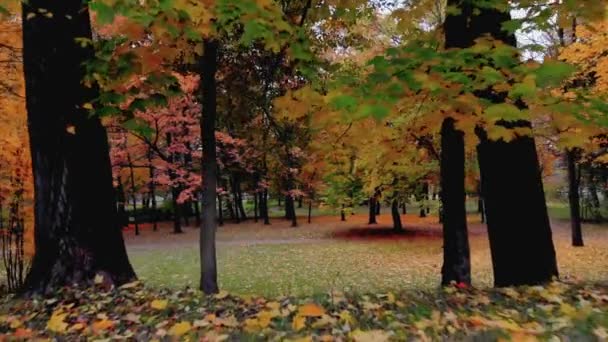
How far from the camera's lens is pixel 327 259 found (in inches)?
669

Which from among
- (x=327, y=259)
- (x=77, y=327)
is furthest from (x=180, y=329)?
(x=327, y=259)

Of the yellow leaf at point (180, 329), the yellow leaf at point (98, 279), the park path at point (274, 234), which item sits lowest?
the park path at point (274, 234)

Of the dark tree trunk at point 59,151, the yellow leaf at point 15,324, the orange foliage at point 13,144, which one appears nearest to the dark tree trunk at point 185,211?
the orange foliage at point 13,144

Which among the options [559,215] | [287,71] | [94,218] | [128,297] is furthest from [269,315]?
[559,215]

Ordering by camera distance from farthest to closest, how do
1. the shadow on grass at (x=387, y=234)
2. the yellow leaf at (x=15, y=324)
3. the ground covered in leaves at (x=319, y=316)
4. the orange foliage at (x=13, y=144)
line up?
the shadow on grass at (x=387, y=234) < the orange foliage at (x=13, y=144) < the yellow leaf at (x=15, y=324) < the ground covered in leaves at (x=319, y=316)

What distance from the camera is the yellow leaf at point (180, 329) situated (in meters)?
2.78

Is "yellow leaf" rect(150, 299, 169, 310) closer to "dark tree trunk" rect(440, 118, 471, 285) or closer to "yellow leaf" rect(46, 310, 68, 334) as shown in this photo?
"yellow leaf" rect(46, 310, 68, 334)

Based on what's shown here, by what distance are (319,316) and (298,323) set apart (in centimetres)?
30

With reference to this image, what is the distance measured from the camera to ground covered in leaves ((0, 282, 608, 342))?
250cm

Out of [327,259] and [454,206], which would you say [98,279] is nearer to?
[454,206]

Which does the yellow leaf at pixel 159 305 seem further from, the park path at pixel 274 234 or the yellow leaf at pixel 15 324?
the park path at pixel 274 234

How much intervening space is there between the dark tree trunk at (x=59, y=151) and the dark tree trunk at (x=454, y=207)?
511 centimetres

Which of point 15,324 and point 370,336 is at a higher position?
point 370,336

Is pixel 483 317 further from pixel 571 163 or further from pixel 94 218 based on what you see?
pixel 571 163
